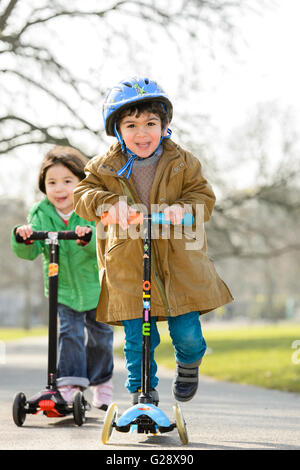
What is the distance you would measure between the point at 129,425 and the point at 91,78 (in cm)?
958

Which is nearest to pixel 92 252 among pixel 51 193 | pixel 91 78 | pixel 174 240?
pixel 51 193

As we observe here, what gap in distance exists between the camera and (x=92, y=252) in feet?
16.6

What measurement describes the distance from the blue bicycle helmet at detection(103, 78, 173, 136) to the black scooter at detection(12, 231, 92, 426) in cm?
95

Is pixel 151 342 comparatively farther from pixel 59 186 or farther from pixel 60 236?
pixel 59 186

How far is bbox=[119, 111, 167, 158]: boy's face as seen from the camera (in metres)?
3.94

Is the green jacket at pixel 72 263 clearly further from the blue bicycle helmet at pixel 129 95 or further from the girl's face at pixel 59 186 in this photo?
the blue bicycle helmet at pixel 129 95

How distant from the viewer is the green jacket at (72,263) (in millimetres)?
5055

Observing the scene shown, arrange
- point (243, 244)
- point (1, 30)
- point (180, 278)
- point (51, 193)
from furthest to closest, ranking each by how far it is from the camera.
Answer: point (243, 244)
point (1, 30)
point (51, 193)
point (180, 278)

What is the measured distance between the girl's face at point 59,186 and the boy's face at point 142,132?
1.22 m

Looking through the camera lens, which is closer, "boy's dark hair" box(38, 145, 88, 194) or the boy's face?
the boy's face

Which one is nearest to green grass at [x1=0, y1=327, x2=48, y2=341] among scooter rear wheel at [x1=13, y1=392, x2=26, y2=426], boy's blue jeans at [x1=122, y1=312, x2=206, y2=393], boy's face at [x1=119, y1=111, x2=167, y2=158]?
scooter rear wheel at [x1=13, y1=392, x2=26, y2=426]

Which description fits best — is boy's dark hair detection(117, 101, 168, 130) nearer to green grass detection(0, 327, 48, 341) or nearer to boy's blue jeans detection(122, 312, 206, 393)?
boy's blue jeans detection(122, 312, 206, 393)

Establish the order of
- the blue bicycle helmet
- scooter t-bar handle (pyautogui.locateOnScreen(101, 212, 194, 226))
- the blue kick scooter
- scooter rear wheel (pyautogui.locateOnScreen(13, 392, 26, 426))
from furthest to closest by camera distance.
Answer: scooter rear wheel (pyautogui.locateOnScreen(13, 392, 26, 426)) → the blue bicycle helmet → scooter t-bar handle (pyautogui.locateOnScreen(101, 212, 194, 226)) → the blue kick scooter
